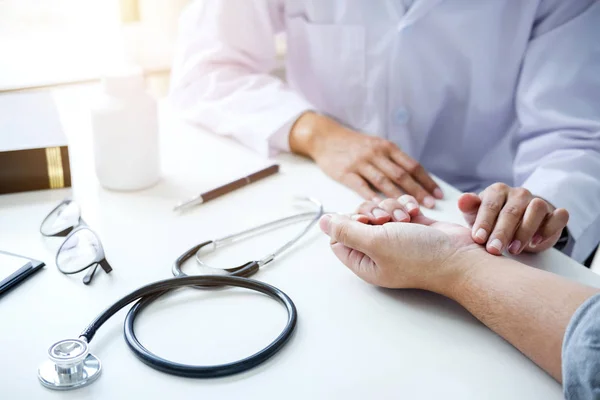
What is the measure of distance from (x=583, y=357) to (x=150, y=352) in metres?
0.40

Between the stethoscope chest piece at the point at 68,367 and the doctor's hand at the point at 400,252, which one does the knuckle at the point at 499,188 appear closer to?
the doctor's hand at the point at 400,252

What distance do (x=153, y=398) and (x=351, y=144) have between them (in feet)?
2.04

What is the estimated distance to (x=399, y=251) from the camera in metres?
0.75

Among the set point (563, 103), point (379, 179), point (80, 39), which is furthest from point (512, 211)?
point (80, 39)

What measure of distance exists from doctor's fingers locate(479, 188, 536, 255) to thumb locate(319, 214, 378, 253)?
15cm

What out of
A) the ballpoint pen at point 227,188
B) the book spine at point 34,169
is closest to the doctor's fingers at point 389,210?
the ballpoint pen at point 227,188

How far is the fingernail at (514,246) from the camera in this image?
83 centimetres

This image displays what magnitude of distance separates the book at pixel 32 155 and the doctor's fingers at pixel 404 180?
1.58 feet

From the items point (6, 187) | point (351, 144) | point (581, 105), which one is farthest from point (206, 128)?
point (581, 105)

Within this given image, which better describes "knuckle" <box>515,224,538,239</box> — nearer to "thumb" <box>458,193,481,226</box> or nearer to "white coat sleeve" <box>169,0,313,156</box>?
"thumb" <box>458,193,481,226</box>

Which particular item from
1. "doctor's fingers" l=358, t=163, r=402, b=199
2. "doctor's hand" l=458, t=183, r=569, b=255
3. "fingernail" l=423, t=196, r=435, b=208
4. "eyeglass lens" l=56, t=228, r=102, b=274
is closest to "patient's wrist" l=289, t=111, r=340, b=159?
"doctor's fingers" l=358, t=163, r=402, b=199

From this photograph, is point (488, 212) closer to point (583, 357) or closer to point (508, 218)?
point (508, 218)

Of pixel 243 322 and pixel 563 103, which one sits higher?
pixel 563 103

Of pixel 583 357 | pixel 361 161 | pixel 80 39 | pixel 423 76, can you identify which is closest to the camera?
pixel 583 357
